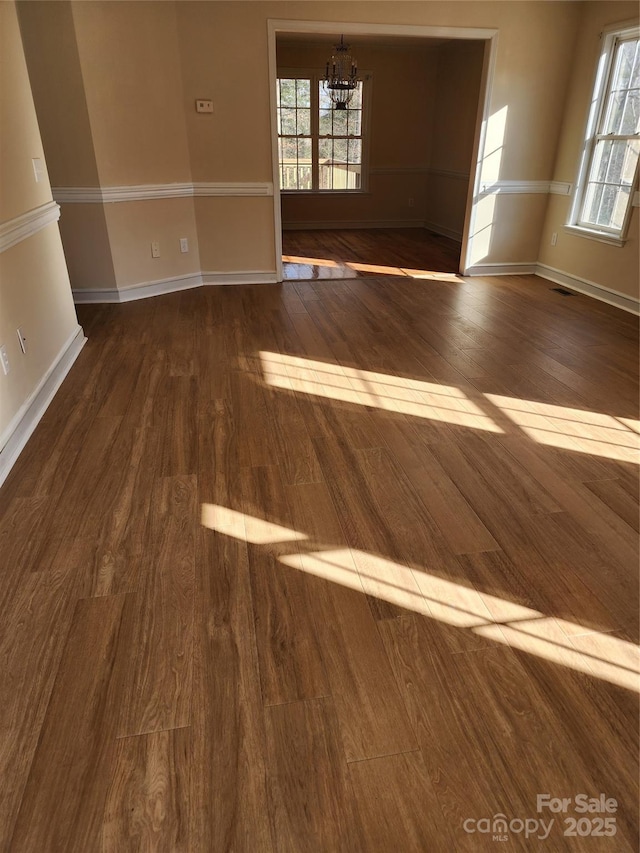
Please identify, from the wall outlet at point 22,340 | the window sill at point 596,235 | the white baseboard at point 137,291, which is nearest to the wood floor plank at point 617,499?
the wall outlet at point 22,340

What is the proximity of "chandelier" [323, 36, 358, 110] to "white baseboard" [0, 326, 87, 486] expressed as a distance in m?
4.85

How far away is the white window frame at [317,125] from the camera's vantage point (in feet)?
25.3

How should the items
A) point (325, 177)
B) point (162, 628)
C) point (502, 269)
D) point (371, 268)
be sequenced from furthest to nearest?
point (325, 177) → point (371, 268) → point (502, 269) → point (162, 628)

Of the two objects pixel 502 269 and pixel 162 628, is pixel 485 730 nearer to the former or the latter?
pixel 162 628

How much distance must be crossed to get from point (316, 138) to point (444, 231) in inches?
92.1

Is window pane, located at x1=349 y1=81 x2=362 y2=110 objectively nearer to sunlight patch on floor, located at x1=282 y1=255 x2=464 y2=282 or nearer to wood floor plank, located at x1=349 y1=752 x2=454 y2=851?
sunlight patch on floor, located at x1=282 y1=255 x2=464 y2=282

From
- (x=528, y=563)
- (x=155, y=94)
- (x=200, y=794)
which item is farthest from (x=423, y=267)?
(x=200, y=794)

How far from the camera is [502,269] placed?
233 inches

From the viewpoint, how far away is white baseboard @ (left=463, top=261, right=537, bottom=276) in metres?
5.86

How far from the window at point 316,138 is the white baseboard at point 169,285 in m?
3.16

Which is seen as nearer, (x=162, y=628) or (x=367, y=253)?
(x=162, y=628)

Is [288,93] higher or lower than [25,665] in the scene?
higher

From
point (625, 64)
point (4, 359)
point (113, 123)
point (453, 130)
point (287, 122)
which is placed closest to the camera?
point (4, 359)

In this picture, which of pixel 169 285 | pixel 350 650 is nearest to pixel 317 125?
pixel 169 285
